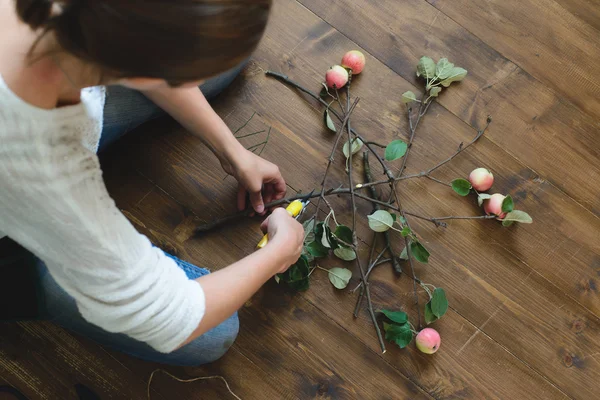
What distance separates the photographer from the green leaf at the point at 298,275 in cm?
95

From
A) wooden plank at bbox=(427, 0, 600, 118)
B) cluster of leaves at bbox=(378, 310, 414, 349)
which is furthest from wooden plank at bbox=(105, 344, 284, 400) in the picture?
wooden plank at bbox=(427, 0, 600, 118)

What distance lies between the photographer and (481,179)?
3.34 ft

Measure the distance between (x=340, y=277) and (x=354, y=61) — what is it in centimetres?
41

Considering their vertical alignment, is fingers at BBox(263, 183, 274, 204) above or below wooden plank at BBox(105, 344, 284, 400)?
above

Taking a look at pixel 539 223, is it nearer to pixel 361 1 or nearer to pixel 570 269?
pixel 570 269

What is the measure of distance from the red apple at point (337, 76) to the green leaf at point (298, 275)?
339mm

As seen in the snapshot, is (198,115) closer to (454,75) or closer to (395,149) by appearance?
(395,149)

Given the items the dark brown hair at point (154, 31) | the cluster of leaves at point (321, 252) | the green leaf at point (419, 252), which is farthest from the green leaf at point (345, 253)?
the dark brown hair at point (154, 31)

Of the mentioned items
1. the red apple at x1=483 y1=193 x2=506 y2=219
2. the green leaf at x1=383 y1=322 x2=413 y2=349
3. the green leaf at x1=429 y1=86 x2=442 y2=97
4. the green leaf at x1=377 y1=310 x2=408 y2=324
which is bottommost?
the green leaf at x1=383 y1=322 x2=413 y2=349

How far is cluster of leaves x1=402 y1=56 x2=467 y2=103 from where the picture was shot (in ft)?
3.46

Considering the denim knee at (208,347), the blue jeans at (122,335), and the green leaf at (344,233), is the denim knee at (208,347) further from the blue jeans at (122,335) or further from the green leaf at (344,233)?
the green leaf at (344,233)

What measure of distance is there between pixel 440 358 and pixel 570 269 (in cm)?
31

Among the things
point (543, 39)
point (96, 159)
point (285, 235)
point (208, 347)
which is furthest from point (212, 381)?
point (543, 39)

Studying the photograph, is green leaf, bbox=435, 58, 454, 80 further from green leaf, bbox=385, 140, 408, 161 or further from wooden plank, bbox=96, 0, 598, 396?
green leaf, bbox=385, 140, 408, 161
